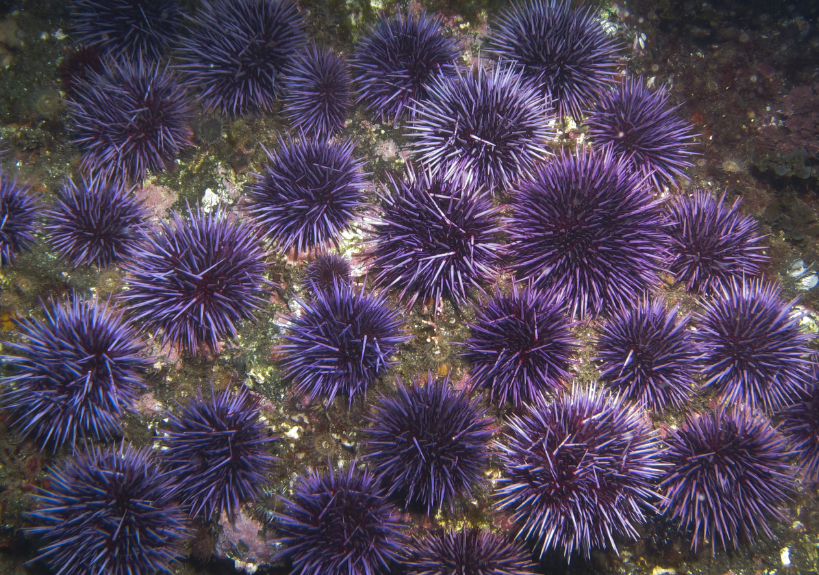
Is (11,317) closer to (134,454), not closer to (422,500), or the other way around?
(134,454)

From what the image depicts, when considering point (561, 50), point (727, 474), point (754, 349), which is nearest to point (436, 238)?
point (561, 50)

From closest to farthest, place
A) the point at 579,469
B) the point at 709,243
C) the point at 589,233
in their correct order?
the point at 579,469, the point at 589,233, the point at 709,243

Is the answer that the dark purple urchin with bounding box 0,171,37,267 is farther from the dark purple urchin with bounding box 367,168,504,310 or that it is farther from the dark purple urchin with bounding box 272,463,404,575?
the dark purple urchin with bounding box 272,463,404,575

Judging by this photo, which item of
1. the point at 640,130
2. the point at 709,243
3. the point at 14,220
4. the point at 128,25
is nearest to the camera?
the point at 709,243

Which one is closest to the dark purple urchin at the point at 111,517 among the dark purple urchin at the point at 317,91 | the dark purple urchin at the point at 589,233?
the dark purple urchin at the point at 317,91

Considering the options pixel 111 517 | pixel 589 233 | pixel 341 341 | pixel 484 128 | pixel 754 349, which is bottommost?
pixel 111 517

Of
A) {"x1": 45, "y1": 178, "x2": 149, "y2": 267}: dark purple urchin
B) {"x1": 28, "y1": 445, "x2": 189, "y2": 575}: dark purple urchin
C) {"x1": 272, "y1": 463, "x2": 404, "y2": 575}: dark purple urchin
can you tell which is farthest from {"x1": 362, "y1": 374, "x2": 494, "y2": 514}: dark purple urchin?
{"x1": 45, "y1": 178, "x2": 149, "y2": 267}: dark purple urchin

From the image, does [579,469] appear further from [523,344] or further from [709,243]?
[709,243]

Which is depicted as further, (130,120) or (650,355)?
(130,120)
